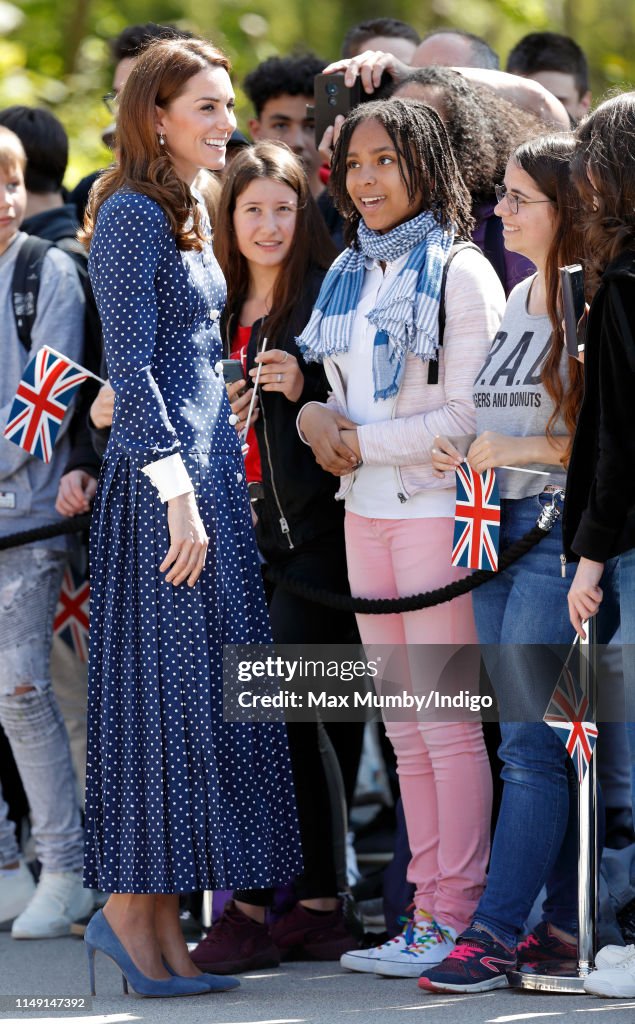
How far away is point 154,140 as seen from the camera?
4.08 meters

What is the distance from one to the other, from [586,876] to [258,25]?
379 inches

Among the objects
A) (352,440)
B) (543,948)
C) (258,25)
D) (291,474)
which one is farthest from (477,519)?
(258,25)

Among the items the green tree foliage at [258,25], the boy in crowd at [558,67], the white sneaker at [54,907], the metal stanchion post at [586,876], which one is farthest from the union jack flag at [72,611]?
the green tree foliage at [258,25]

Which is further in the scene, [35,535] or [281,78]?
[281,78]

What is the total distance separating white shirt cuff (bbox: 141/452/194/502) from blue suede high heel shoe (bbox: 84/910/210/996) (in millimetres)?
1096

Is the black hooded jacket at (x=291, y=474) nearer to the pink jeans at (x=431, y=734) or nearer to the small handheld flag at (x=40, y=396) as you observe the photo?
the pink jeans at (x=431, y=734)

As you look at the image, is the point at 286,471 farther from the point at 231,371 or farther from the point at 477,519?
the point at 477,519

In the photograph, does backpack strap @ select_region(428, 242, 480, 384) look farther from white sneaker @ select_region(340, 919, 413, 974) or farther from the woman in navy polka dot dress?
white sneaker @ select_region(340, 919, 413, 974)

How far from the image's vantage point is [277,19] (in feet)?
40.6

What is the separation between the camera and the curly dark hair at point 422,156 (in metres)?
4.38

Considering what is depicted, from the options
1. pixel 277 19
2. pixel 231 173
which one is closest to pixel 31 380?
pixel 231 173

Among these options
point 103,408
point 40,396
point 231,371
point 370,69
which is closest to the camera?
point 231,371

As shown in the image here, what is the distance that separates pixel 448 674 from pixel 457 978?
790 mm

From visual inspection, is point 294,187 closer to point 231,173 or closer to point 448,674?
point 231,173
